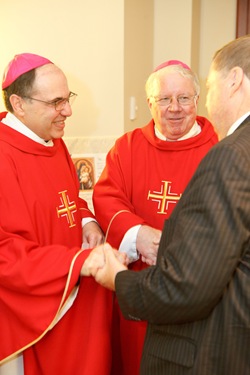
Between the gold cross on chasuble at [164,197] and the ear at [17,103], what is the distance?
75 cm

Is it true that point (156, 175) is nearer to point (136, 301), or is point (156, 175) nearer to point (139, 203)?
point (139, 203)

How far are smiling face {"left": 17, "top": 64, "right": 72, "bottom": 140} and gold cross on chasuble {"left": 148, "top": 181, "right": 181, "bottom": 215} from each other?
0.62 metres

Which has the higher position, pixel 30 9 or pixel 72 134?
pixel 30 9

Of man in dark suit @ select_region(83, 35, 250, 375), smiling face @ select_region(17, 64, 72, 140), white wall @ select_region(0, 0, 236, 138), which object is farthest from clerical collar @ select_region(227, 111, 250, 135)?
white wall @ select_region(0, 0, 236, 138)

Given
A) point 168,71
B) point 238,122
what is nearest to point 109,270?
point 238,122

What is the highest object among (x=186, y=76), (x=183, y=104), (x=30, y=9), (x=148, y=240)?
(x=30, y=9)

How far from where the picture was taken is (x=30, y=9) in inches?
113

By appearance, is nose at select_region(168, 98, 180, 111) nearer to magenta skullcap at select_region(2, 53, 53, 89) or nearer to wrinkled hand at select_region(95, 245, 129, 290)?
magenta skullcap at select_region(2, 53, 53, 89)

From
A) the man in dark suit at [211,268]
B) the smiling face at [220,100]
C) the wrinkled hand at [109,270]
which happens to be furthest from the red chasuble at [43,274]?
the smiling face at [220,100]

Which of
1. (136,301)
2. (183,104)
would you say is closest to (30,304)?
(136,301)

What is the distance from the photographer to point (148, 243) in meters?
1.96

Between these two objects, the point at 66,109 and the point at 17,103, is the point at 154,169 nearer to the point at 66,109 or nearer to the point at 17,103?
the point at 66,109

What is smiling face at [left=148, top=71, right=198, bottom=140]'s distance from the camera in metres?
2.20

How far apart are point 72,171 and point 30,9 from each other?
51.6 inches
